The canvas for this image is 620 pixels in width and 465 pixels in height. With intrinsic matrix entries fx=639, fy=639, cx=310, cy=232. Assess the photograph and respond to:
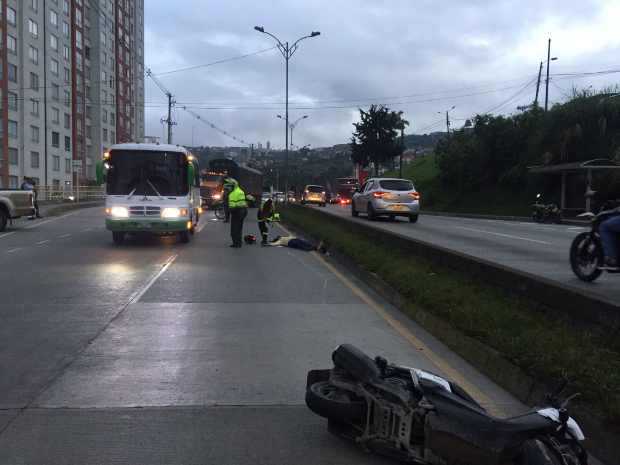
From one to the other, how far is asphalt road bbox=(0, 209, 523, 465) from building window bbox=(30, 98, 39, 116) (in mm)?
56663

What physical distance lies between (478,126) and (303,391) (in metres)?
50.3

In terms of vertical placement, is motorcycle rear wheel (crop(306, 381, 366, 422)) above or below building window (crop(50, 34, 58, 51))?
below

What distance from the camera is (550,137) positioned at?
4250cm

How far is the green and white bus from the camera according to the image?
55.0 feet

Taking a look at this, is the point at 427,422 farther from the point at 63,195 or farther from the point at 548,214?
the point at 63,195

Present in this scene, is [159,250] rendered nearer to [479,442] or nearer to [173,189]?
[173,189]

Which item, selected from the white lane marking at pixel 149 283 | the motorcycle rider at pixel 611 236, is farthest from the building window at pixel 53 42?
the motorcycle rider at pixel 611 236

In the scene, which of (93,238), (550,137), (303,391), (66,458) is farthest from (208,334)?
(550,137)

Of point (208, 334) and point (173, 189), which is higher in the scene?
point (173, 189)

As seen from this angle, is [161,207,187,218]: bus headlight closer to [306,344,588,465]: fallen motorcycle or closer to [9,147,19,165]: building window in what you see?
[306,344,588,465]: fallen motorcycle

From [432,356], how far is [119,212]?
12085mm

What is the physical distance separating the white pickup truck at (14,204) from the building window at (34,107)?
4588 centimetres

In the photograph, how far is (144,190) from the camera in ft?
55.5

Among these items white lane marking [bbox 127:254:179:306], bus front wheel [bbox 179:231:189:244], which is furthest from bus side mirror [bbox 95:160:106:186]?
white lane marking [bbox 127:254:179:306]
